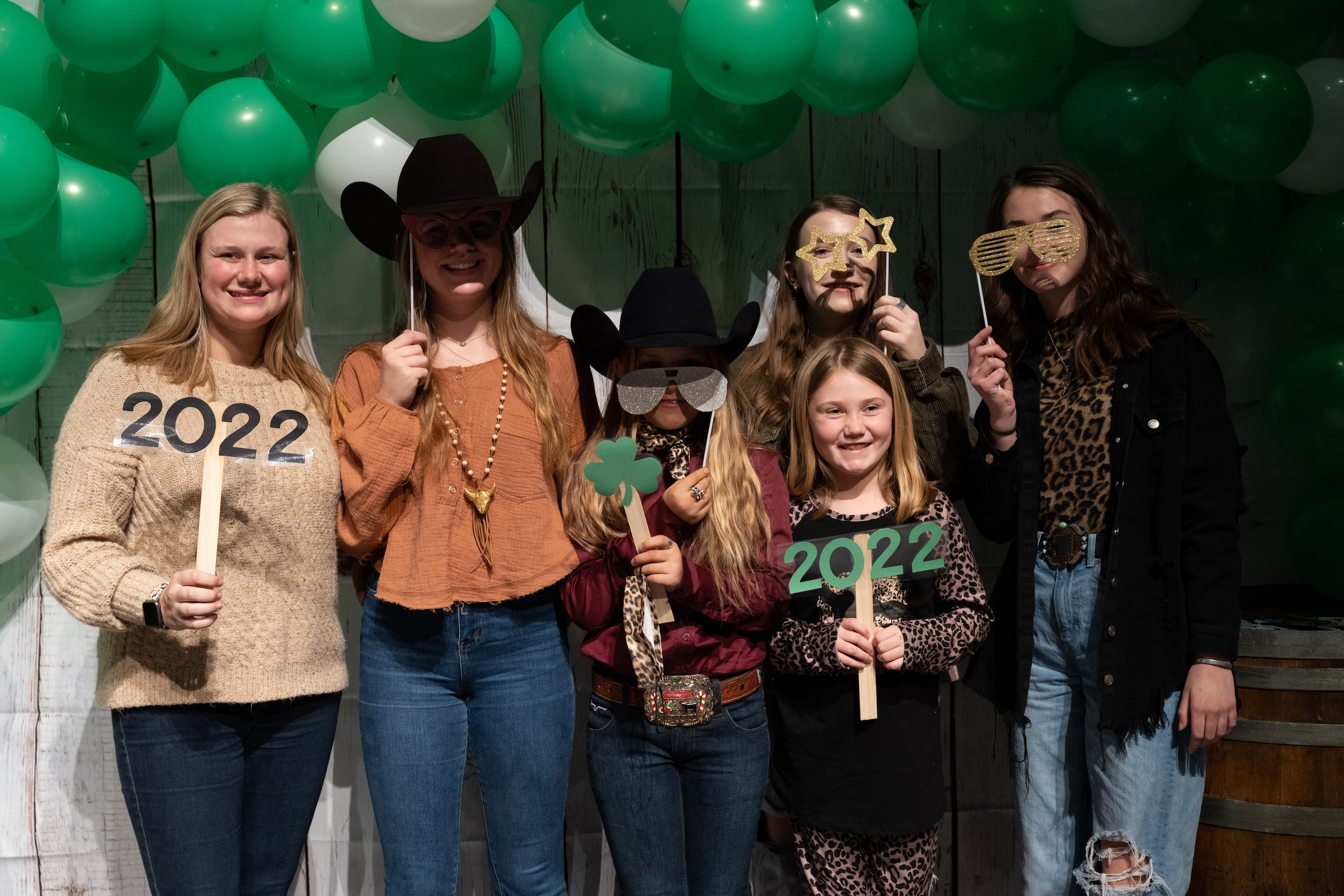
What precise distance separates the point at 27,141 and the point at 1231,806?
2.88m

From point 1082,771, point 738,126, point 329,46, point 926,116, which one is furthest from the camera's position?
point 926,116

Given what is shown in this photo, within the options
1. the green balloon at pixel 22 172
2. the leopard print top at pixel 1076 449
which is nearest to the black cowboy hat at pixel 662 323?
the leopard print top at pixel 1076 449

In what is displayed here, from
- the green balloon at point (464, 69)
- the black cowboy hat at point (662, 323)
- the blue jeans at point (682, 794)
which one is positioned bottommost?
the blue jeans at point (682, 794)

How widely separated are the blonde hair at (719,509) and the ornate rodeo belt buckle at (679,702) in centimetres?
19

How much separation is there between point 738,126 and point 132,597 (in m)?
1.66

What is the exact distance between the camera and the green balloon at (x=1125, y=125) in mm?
2469

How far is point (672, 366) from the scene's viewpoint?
228cm

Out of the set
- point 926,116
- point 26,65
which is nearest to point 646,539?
point 926,116

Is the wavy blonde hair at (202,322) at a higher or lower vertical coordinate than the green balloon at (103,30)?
lower

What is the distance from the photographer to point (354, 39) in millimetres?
2199

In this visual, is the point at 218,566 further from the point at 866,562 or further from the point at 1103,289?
the point at 1103,289

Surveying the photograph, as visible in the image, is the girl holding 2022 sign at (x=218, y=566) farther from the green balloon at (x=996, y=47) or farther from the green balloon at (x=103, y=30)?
the green balloon at (x=996, y=47)

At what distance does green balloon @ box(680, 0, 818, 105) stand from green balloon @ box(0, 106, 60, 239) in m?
1.31

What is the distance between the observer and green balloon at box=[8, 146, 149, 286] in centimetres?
220
